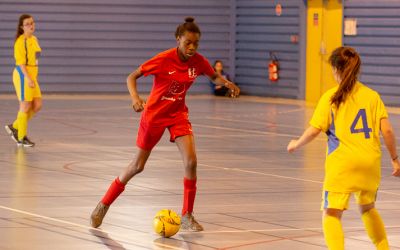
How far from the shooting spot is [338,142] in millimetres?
9047

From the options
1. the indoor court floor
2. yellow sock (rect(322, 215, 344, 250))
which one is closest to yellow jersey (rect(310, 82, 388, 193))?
yellow sock (rect(322, 215, 344, 250))

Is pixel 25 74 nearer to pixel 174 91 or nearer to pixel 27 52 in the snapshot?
pixel 27 52

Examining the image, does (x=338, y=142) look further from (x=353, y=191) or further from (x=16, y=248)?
(x=16, y=248)

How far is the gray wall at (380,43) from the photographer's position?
98.6ft

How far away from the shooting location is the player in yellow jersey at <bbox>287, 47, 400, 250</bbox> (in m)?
8.96

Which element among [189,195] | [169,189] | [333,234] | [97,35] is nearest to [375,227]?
[333,234]

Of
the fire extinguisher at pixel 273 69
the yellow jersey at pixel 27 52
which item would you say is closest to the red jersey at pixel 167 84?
the yellow jersey at pixel 27 52

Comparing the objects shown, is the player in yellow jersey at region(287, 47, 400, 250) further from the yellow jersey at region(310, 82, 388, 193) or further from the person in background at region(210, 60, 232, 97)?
the person in background at region(210, 60, 232, 97)

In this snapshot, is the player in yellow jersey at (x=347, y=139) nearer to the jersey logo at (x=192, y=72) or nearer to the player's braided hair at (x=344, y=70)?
the player's braided hair at (x=344, y=70)

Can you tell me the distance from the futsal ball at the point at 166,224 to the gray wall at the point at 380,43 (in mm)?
19668

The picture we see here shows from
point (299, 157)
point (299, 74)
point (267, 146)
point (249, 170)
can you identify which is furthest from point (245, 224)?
point (299, 74)

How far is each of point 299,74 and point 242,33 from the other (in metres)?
2.90

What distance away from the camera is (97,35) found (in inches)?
1357

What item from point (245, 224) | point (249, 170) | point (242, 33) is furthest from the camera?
point (242, 33)
